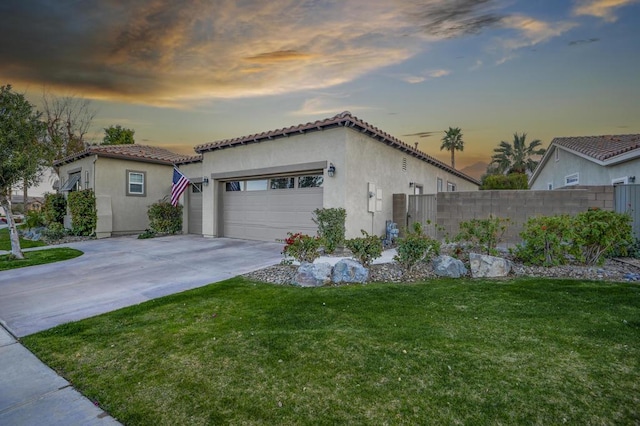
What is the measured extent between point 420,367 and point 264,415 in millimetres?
1456

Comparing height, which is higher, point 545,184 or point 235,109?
point 235,109

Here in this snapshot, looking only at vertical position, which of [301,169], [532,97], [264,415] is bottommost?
[264,415]

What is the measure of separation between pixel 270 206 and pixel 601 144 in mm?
14294

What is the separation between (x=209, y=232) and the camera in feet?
44.1

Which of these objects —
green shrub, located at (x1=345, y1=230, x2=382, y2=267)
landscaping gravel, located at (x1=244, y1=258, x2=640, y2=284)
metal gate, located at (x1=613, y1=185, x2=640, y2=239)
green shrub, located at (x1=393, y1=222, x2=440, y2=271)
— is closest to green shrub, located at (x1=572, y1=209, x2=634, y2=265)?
landscaping gravel, located at (x1=244, y1=258, x2=640, y2=284)

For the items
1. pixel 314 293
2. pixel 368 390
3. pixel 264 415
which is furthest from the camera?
pixel 314 293

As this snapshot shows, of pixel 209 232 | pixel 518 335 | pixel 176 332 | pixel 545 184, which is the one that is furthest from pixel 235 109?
pixel 545 184

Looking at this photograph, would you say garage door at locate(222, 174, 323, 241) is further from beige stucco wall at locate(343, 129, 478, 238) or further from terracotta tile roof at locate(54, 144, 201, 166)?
terracotta tile roof at locate(54, 144, 201, 166)

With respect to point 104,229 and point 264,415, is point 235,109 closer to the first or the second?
point 104,229

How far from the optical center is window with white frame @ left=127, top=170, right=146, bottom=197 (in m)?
15.9

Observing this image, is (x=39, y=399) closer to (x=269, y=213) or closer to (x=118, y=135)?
(x=269, y=213)

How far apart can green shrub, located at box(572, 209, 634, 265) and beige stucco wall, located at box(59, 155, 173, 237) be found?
55.3 feet

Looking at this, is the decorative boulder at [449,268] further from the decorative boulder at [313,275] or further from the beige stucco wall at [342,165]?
the beige stucco wall at [342,165]

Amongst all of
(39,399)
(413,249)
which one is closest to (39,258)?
(39,399)
